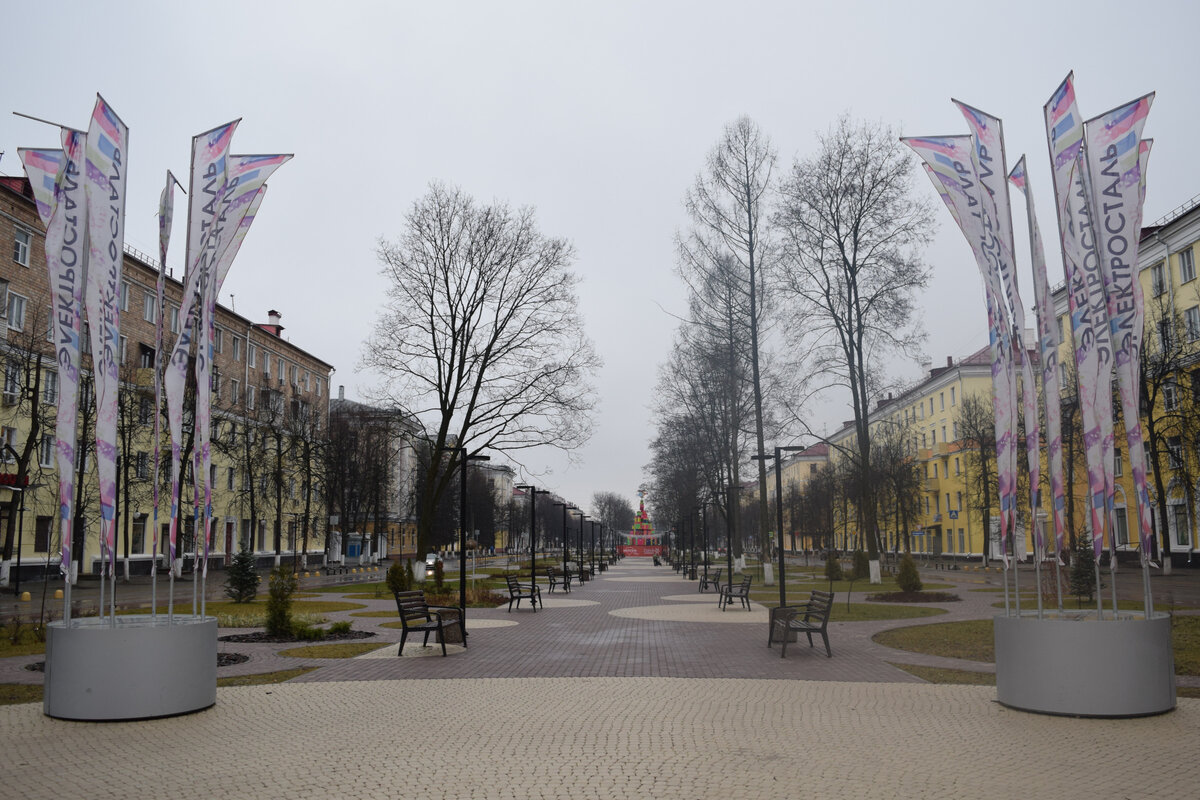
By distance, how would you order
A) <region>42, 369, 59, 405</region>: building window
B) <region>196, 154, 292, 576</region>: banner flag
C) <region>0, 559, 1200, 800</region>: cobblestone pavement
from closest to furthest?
1. <region>0, 559, 1200, 800</region>: cobblestone pavement
2. <region>196, 154, 292, 576</region>: banner flag
3. <region>42, 369, 59, 405</region>: building window

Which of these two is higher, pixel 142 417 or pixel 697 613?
pixel 142 417

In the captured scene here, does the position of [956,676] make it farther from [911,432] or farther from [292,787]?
[911,432]

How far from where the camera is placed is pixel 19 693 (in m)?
10.1

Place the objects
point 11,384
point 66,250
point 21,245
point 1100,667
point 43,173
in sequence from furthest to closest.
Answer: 1. point 21,245
2. point 11,384
3. point 43,173
4. point 66,250
5. point 1100,667

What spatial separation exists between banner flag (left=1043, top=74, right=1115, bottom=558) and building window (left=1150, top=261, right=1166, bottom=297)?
118ft

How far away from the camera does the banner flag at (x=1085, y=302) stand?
29.0 ft

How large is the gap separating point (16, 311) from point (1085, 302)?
40.5m

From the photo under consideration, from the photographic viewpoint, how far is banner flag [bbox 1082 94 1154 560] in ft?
28.8

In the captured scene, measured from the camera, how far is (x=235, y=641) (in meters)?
15.8

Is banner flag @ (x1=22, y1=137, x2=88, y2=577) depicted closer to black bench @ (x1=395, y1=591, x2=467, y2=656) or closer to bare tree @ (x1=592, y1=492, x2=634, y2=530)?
black bench @ (x1=395, y1=591, x2=467, y2=656)

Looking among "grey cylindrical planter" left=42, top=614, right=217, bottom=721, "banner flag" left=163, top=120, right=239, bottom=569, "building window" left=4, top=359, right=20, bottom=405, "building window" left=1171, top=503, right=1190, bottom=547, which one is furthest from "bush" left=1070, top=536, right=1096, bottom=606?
"building window" left=4, top=359, right=20, bottom=405

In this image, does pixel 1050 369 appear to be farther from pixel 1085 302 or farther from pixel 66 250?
pixel 66 250

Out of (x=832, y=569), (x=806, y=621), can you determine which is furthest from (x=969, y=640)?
(x=832, y=569)

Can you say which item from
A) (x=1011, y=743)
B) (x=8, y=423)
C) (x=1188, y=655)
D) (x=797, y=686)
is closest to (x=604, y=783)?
(x=1011, y=743)
